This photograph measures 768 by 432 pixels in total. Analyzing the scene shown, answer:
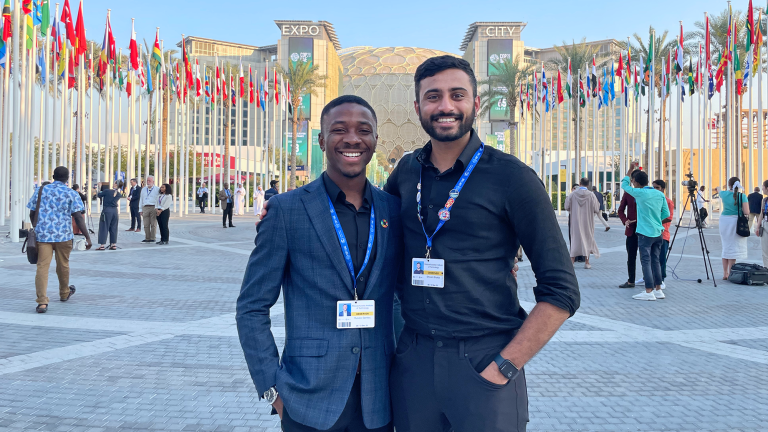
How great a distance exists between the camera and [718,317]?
25.0 feet

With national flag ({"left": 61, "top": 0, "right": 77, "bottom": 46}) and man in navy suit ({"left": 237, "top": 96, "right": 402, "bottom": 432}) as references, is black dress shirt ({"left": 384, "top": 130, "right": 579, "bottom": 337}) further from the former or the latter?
national flag ({"left": 61, "top": 0, "right": 77, "bottom": 46})

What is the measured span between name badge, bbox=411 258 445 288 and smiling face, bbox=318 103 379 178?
0.41 meters

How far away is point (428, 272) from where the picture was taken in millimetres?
2020

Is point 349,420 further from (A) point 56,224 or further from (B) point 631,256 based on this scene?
(B) point 631,256

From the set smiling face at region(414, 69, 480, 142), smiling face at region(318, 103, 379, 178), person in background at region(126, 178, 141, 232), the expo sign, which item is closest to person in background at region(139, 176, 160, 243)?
person in background at region(126, 178, 141, 232)

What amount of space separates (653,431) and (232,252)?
12.3m

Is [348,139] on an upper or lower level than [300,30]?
lower

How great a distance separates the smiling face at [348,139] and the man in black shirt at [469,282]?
23cm

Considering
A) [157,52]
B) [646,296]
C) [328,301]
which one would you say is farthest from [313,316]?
[157,52]

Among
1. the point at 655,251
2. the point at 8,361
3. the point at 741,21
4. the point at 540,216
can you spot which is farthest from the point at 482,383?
the point at 741,21

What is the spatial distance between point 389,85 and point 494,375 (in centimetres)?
11042

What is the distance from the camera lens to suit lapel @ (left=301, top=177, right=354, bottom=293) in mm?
2064

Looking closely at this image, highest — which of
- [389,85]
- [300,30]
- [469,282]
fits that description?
[300,30]

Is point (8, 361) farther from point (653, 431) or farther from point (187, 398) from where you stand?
point (653, 431)
